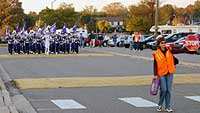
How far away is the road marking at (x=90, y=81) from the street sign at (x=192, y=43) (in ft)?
56.9

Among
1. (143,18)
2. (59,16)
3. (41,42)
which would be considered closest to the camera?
(41,42)

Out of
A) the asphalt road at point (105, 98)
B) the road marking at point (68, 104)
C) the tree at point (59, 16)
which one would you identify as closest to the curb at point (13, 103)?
the asphalt road at point (105, 98)

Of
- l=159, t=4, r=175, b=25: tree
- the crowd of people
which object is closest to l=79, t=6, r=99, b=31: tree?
l=159, t=4, r=175, b=25: tree

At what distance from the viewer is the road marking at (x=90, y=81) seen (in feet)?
56.8

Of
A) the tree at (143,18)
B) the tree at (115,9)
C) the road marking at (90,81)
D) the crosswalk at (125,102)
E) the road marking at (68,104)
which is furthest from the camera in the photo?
the tree at (115,9)

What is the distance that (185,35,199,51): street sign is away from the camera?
37.5 metres

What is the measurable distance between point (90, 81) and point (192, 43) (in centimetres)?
2042

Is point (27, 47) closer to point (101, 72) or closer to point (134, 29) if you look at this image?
point (101, 72)

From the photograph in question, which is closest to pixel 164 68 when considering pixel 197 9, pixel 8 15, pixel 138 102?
pixel 138 102

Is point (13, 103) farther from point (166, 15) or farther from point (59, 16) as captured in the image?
point (166, 15)

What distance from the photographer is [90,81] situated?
61.1 ft

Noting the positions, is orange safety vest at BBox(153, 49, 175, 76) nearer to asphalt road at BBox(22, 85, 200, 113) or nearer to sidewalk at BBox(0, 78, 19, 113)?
asphalt road at BBox(22, 85, 200, 113)

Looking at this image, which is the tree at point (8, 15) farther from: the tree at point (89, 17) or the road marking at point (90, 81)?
the road marking at point (90, 81)

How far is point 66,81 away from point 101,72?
4.10 metres
